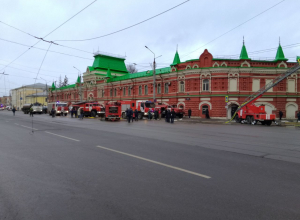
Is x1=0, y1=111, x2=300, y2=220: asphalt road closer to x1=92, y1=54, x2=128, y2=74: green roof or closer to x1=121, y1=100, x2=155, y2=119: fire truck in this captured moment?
x1=121, y1=100, x2=155, y2=119: fire truck

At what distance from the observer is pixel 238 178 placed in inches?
206

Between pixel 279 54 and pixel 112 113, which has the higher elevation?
pixel 279 54

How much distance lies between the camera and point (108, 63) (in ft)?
199

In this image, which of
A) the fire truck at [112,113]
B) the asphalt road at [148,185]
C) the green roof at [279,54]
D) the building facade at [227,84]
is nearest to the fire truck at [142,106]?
the fire truck at [112,113]

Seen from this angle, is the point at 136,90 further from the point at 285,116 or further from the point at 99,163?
the point at 99,163

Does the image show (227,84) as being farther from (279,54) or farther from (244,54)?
(279,54)

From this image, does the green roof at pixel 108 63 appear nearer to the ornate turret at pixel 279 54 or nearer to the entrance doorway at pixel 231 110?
the entrance doorway at pixel 231 110

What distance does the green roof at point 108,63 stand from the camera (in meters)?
59.4

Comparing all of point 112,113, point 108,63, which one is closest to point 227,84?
point 112,113

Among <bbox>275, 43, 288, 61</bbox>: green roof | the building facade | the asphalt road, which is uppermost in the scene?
<bbox>275, 43, 288, 61</bbox>: green roof

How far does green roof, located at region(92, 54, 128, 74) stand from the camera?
2338 inches

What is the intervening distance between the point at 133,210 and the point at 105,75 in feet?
190

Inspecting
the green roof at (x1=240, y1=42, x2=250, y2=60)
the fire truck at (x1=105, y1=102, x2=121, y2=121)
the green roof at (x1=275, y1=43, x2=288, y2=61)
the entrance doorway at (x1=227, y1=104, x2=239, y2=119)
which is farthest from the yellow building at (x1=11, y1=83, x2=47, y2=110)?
the green roof at (x1=275, y1=43, x2=288, y2=61)

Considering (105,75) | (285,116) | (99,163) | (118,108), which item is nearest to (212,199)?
(99,163)
